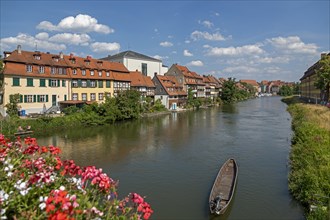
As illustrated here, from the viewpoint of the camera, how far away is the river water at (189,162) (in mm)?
11062

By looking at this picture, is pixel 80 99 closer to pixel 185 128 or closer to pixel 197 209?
pixel 185 128

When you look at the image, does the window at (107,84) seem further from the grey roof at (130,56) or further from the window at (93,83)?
the grey roof at (130,56)

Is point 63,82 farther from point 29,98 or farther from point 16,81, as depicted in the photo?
point 16,81

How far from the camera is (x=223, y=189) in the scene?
39.2 feet

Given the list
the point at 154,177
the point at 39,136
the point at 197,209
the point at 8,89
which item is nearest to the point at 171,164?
the point at 154,177

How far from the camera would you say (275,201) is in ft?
37.7

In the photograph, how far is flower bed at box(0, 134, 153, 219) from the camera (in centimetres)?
281

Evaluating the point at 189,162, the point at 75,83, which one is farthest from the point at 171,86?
the point at 189,162

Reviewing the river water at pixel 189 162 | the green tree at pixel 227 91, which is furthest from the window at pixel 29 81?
the green tree at pixel 227 91

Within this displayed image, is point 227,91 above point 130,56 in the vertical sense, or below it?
below

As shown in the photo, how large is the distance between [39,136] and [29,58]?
A: 11.2m

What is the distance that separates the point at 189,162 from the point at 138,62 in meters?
41.9

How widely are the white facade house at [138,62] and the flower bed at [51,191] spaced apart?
51187 mm

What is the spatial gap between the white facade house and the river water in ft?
84.5
